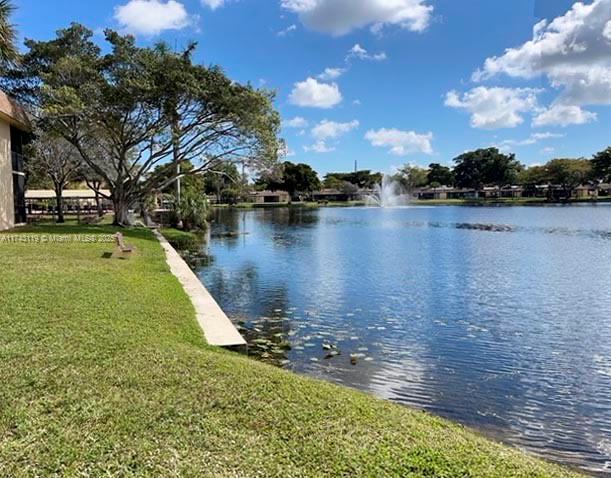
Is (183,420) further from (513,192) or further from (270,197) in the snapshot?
(513,192)

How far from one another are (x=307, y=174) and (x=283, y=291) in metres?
93.3

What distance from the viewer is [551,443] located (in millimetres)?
5680

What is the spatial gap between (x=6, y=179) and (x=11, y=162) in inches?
39.9

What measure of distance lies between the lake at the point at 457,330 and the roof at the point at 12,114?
10.5 m

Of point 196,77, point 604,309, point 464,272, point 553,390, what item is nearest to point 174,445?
point 553,390

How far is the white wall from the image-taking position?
2303 cm

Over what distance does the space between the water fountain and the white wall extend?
75127 mm

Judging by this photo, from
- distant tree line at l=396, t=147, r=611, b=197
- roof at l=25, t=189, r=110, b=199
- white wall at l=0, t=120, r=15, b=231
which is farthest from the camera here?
distant tree line at l=396, t=147, r=611, b=197

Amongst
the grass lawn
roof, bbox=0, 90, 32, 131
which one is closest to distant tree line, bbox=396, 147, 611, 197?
roof, bbox=0, 90, 32, 131

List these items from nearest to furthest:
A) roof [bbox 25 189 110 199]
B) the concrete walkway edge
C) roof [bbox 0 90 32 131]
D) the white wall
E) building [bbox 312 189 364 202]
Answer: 1. the concrete walkway edge
2. roof [bbox 0 90 32 131]
3. the white wall
4. roof [bbox 25 189 110 199]
5. building [bbox 312 189 364 202]

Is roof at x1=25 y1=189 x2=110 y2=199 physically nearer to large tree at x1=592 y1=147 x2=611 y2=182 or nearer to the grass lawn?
the grass lawn

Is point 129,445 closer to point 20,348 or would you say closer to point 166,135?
point 20,348

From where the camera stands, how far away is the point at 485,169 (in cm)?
11375

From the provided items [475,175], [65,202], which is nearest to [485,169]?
[475,175]
